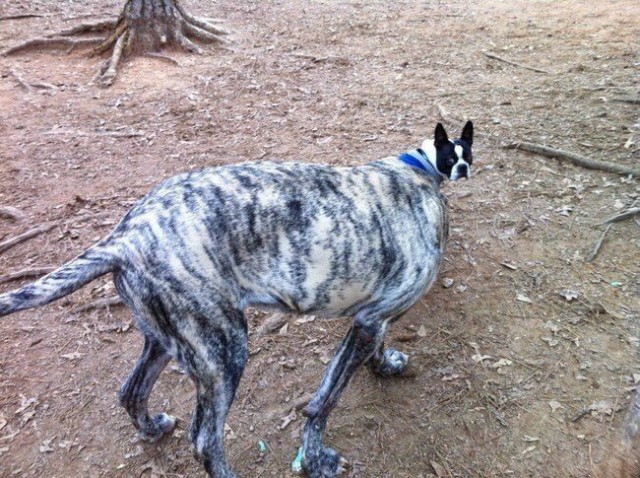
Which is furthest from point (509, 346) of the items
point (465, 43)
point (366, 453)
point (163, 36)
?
point (163, 36)

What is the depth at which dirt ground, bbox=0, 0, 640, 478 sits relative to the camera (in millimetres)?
3826

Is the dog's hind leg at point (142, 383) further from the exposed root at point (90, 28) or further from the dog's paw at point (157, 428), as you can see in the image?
the exposed root at point (90, 28)

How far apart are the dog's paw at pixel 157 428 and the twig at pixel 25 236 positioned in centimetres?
281

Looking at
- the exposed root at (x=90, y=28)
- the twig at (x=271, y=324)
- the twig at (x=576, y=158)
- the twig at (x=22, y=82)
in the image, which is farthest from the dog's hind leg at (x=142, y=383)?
the exposed root at (x=90, y=28)

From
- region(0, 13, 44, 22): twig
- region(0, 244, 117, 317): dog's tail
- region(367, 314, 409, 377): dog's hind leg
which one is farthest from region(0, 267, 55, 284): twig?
region(0, 13, 44, 22): twig

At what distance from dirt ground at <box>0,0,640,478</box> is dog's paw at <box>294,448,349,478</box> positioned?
128 mm

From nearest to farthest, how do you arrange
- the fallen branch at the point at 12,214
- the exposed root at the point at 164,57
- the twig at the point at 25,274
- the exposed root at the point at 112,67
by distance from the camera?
the twig at the point at 25,274
the fallen branch at the point at 12,214
the exposed root at the point at 112,67
the exposed root at the point at 164,57

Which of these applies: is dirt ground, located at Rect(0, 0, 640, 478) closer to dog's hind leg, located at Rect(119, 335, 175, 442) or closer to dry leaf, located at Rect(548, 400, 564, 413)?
dry leaf, located at Rect(548, 400, 564, 413)

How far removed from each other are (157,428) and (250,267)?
159 centimetres

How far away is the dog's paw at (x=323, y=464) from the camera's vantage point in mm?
3609

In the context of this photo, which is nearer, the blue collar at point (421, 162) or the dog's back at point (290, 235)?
the dog's back at point (290, 235)

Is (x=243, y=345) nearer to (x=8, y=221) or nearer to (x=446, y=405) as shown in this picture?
(x=446, y=405)

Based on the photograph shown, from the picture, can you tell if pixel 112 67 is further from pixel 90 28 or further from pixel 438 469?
pixel 438 469

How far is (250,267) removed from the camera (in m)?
3.12
